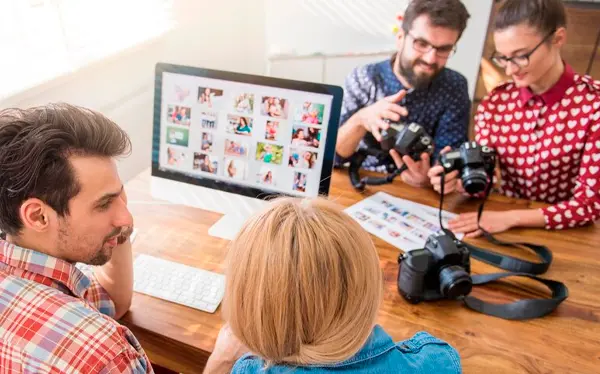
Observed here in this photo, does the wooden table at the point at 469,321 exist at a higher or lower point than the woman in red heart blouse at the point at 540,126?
lower

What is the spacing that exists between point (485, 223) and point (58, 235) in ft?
3.57

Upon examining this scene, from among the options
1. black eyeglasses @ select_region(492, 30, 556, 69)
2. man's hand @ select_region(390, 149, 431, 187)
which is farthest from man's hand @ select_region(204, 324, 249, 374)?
black eyeglasses @ select_region(492, 30, 556, 69)

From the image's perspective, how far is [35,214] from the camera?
2.59ft

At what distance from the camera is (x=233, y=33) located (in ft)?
8.94

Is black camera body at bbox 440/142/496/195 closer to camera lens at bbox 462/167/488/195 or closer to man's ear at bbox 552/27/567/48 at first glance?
camera lens at bbox 462/167/488/195

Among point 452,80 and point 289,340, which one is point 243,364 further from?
point 452,80

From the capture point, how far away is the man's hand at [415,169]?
1.48 metres

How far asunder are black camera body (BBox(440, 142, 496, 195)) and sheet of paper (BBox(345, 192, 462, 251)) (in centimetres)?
13

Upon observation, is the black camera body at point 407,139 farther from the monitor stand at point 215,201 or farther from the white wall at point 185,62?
the white wall at point 185,62

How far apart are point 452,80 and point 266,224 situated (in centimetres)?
147

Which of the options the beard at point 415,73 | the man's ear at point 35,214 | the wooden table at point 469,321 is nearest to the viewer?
the man's ear at point 35,214

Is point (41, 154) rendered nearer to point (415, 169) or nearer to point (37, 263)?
point (37, 263)

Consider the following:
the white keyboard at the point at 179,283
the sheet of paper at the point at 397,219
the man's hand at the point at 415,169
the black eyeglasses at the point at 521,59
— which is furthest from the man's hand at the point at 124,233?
the black eyeglasses at the point at 521,59

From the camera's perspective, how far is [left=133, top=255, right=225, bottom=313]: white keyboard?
105cm
